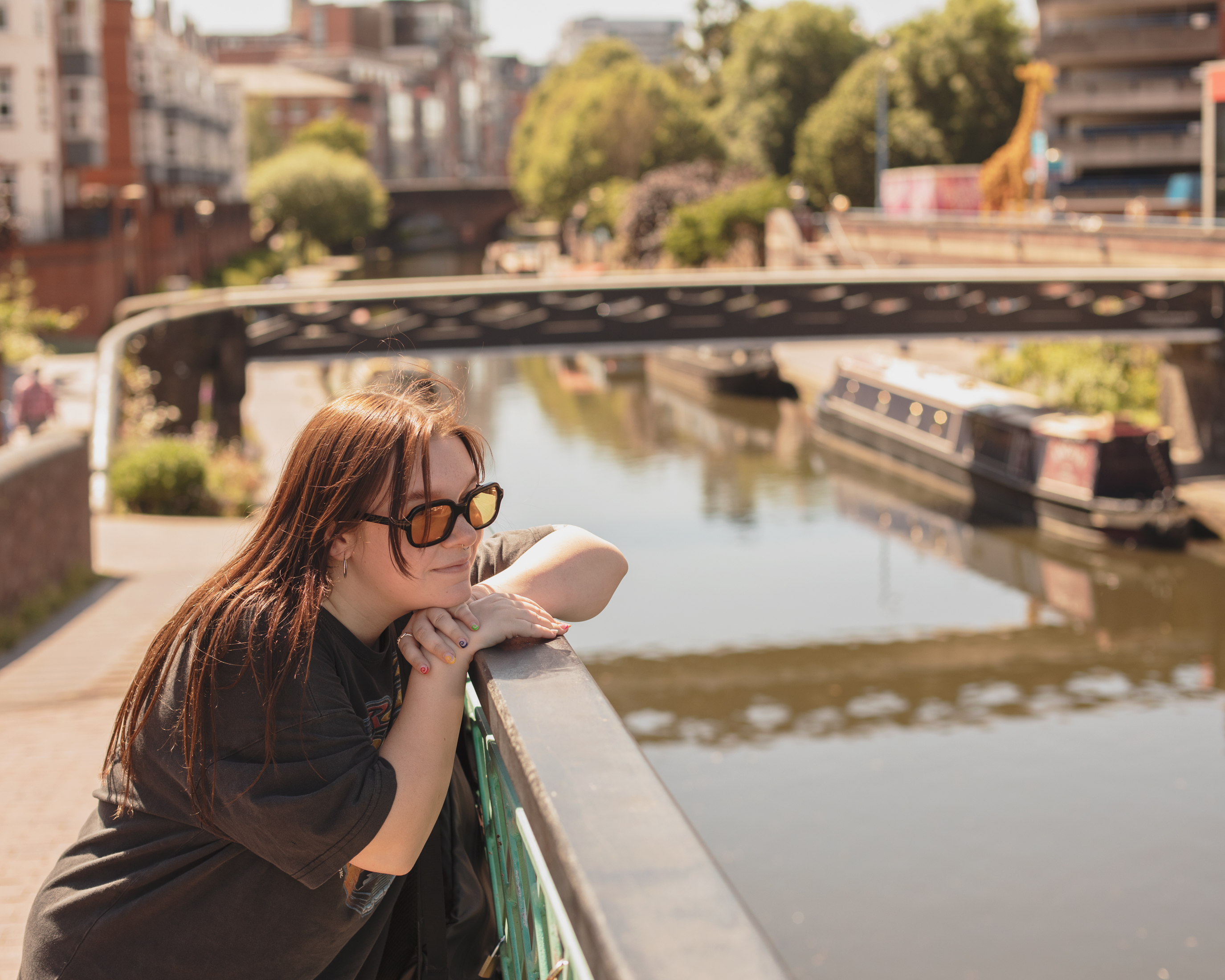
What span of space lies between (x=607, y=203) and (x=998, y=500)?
43843mm

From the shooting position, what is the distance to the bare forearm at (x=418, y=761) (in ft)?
7.00

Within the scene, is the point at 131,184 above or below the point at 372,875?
above

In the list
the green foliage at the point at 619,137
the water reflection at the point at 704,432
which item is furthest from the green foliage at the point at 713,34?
the water reflection at the point at 704,432

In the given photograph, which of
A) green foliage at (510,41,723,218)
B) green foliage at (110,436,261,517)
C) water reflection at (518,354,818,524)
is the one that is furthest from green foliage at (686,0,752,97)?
green foliage at (110,436,261,517)

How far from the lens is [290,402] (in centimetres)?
3572

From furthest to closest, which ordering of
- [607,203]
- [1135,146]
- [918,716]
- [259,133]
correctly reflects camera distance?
1. [259,133]
2. [607,203]
3. [1135,146]
4. [918,716]

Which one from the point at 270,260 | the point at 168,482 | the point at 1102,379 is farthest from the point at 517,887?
the point at 270,260

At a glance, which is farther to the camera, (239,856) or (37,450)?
(37,450)

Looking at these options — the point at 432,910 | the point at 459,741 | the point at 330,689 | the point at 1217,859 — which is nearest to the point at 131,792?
the point at 330,689

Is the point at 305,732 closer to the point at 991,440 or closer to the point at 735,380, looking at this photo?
the point at 991,440

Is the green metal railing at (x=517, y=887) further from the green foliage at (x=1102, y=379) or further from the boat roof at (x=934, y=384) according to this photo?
the green foliage at (x=1102, y=379)

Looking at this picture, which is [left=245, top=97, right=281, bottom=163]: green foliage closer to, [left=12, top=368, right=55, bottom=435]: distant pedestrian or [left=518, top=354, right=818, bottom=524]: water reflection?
[left=518, top=354, right=818, bottom=524]: water reflection

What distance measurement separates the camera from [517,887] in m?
2.21

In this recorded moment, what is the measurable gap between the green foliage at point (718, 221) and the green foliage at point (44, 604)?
44.9m
